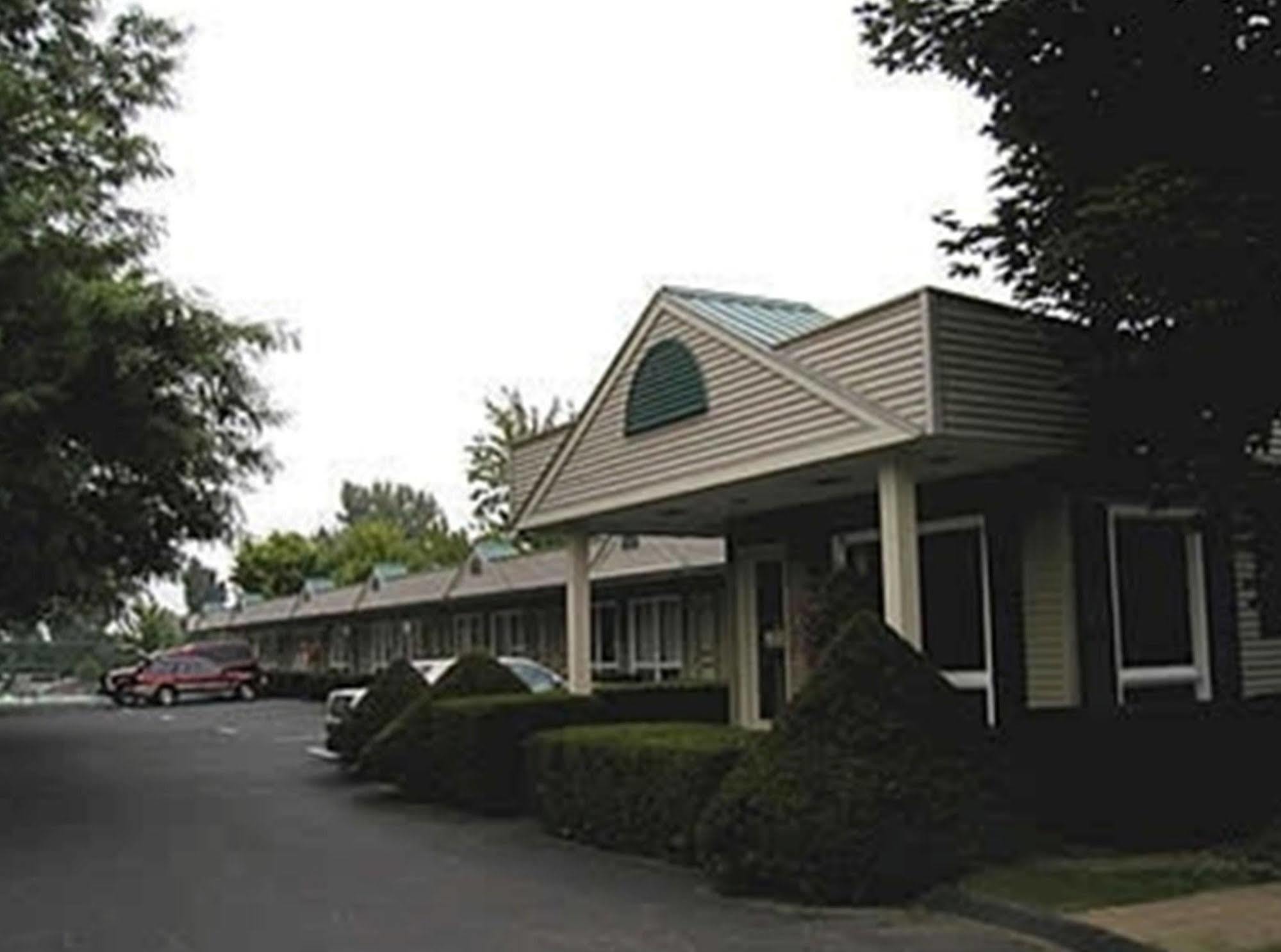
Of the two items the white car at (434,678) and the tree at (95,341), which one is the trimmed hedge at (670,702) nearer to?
the white car at (434,678)

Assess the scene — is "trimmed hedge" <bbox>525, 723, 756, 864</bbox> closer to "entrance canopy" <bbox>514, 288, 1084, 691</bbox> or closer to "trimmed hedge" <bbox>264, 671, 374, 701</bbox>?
"entrance canopy" <bbox>514, 288, 1084, 691</bbox>

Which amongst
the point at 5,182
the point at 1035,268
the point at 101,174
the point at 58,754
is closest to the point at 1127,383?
the point at 1035,268

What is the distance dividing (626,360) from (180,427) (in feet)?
19.6

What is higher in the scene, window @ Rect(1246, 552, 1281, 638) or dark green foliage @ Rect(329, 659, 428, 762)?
window @ Rect(1246, 552, 1281, 638)

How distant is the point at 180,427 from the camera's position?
2009 centimetres

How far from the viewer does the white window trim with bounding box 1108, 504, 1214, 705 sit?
15086mm

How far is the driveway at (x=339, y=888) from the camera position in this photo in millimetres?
10297

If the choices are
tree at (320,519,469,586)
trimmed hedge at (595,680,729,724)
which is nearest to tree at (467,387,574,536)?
tree at (320,519,469,586)

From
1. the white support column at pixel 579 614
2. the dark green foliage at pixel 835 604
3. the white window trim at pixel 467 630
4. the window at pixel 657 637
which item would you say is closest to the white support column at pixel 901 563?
the dark green foliage at pixel 835 604

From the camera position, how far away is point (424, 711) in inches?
769

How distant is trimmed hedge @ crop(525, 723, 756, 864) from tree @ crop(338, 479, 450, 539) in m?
113

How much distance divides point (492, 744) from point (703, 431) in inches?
178

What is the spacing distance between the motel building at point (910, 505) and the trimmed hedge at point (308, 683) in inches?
1090

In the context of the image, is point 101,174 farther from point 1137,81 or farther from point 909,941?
point 909,941
